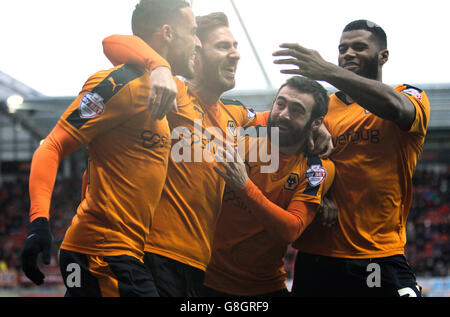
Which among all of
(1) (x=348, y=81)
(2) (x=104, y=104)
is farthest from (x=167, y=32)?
→ (1) (x=348, y=81)

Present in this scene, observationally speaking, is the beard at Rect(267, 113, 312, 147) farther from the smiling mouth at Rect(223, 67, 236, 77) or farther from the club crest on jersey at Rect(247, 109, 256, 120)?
the smiling mouth at Rect(223, 67, 236, 77)

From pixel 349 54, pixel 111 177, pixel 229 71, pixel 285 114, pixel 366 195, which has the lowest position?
pixel 366 195

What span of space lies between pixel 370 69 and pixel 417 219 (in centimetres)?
1386

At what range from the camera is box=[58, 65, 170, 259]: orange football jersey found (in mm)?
2275

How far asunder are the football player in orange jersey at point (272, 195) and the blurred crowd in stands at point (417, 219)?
9.45 metres

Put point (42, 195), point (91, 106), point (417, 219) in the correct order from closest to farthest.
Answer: point (42, 195), point (91, 106), point (417, 219)

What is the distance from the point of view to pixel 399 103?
105 inches

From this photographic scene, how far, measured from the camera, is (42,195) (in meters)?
2.15

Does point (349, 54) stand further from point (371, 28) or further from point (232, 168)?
point (232, 168)

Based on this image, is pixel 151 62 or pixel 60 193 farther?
pixel 60 193

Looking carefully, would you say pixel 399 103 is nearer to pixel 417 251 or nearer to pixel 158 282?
pixel 158 282

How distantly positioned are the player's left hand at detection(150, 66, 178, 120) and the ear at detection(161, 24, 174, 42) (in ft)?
1.05

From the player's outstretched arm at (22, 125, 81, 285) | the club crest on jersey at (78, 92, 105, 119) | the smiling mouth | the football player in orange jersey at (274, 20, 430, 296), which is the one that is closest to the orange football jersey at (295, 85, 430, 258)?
the football player in orange jersey at (274, 20, 430, 296)
